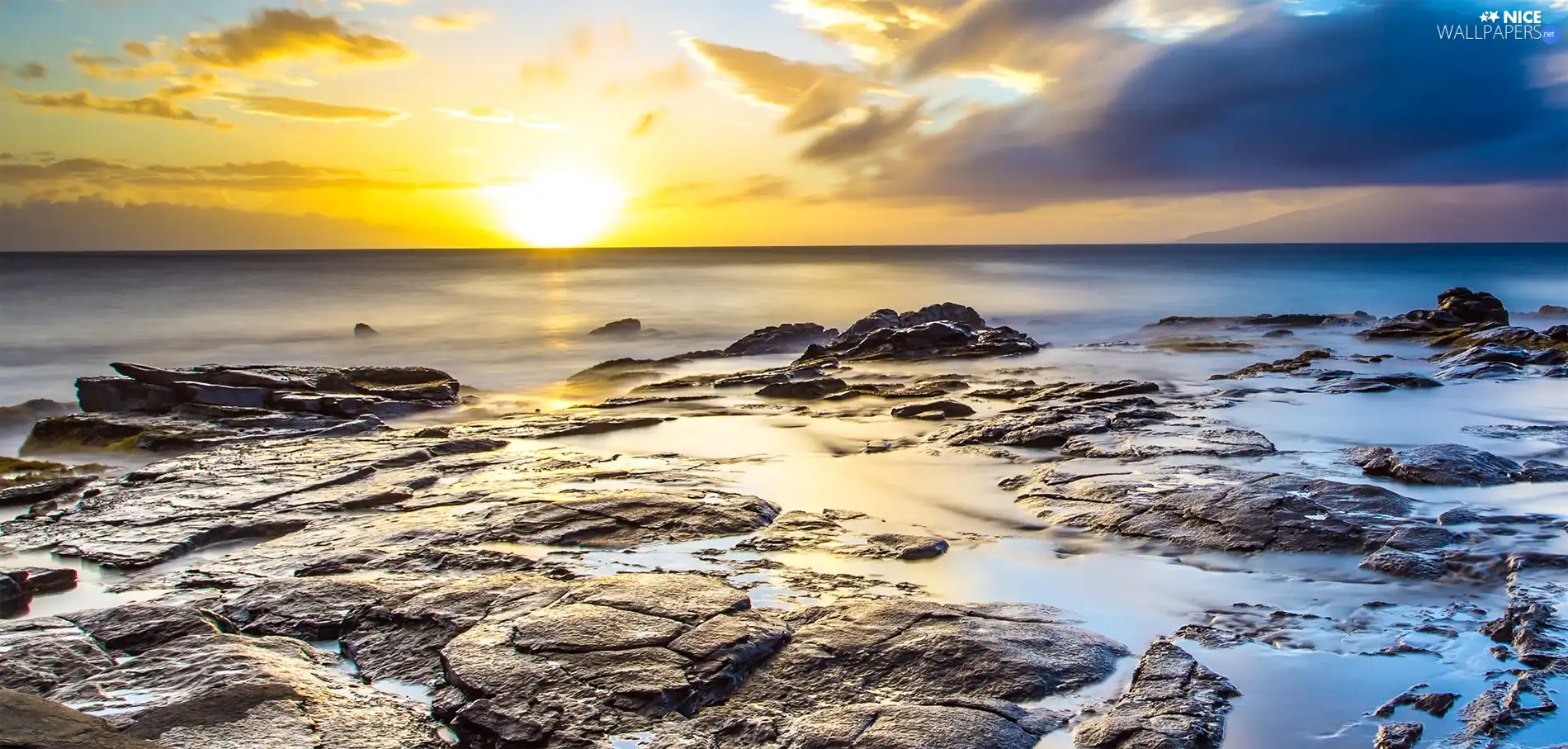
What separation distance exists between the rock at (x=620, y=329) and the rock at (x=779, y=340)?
1082 centimetres

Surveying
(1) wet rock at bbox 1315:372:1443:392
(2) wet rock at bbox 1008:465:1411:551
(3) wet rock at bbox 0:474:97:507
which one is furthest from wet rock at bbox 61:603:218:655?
(1) wet rock at bbox 1315:372:1443:392

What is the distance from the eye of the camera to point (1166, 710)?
4.36 m

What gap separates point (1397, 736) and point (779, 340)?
24.0 metres

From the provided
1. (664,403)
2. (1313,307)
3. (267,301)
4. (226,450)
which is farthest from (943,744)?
(267,301)

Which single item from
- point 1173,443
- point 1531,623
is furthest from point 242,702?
point 1173,443

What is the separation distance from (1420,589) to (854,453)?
20.0 ft

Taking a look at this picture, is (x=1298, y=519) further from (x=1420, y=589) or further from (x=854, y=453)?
(x=854, y=453)

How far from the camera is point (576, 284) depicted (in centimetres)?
7794

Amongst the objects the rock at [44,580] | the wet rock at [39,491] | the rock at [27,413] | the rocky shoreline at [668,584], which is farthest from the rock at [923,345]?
the rock at [44,580]

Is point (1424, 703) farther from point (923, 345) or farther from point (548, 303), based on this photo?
point (548, 303)

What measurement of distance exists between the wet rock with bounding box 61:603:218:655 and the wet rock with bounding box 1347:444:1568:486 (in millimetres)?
9316

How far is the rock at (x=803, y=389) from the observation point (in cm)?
1634

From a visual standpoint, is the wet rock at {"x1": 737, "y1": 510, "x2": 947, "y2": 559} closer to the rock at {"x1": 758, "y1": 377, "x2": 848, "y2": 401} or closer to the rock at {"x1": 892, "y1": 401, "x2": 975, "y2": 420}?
the rock at {"x1": 892, "y1": 401, "x2": 975, "y2": 420}

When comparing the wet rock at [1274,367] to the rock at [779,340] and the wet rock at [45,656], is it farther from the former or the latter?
the wet rock at [45,656]
